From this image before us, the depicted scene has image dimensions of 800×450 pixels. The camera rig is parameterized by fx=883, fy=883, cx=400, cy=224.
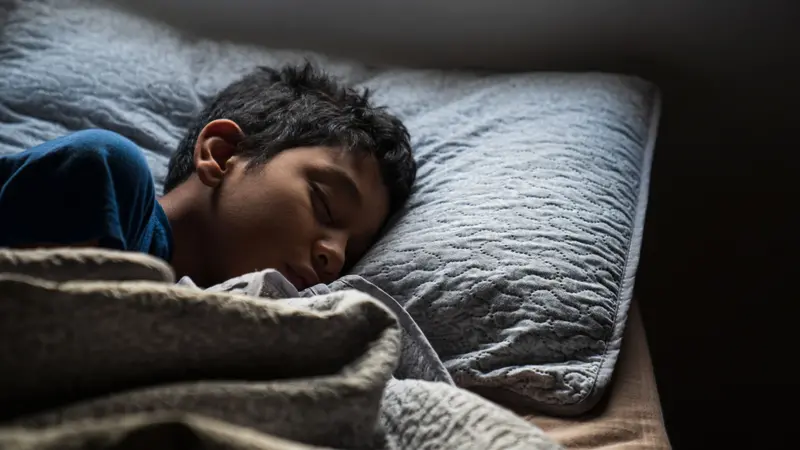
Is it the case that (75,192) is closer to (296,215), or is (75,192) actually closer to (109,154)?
(109,154)

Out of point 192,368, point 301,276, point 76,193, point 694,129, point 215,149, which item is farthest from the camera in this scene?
point 694,129

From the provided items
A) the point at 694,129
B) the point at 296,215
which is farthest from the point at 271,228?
the point at 694,129

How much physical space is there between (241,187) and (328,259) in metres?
0.15

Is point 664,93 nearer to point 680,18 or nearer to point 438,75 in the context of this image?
point 680,18

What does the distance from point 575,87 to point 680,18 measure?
302 millimetres

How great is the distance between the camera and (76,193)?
0.91m

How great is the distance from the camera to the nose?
1.04 meters

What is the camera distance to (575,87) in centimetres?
137

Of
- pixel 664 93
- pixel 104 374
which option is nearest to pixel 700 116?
pixel 664 93

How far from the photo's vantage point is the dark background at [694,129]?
1529 millimetres

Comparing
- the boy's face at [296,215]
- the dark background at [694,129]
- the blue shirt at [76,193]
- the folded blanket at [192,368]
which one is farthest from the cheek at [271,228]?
the dark background at [694,129]

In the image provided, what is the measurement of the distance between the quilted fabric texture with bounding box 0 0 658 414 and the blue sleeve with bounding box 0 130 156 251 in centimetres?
27

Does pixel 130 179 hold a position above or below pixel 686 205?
above

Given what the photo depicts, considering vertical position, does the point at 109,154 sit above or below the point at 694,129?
above
